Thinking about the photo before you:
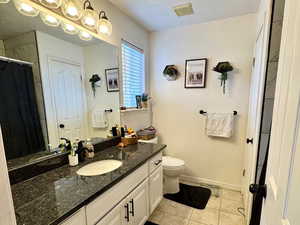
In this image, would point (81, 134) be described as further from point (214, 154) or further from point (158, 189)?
point (214, 154)

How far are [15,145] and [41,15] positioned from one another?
99 centimetres

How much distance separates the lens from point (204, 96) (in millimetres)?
2396

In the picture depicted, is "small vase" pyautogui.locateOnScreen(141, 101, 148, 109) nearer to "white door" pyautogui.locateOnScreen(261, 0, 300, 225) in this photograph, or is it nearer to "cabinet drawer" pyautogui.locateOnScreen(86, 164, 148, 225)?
"cabinet drawer" pyautogui.locateOnScreen(86, 164, 148, 225)

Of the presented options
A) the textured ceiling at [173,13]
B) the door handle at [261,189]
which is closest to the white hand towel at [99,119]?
the textured ceiling at [173,13]

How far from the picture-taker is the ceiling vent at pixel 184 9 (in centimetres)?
188

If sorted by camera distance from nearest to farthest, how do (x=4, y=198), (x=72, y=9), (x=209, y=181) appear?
(x=4, y=198)
(x=72, y=9)
(x=209, y=181)

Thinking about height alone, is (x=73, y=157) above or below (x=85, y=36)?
below

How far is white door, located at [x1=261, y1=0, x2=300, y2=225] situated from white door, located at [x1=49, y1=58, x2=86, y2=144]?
4.85 feet

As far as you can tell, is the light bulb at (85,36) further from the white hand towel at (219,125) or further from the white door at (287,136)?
the white hand towel at (219,125)

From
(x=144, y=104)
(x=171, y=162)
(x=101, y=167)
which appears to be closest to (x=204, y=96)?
(x=144, y=104)

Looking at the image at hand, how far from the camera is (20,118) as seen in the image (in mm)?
1124

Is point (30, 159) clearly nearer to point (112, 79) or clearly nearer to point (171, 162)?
point (112, 79)

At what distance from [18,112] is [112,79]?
3.29 feet

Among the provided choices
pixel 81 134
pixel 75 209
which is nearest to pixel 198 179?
pixel 81 134
